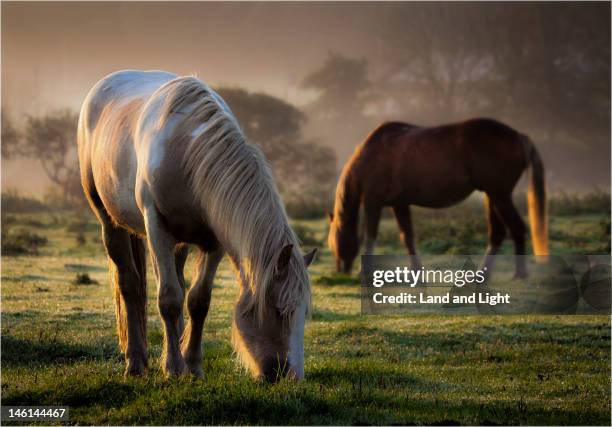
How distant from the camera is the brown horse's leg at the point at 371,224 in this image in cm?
1434

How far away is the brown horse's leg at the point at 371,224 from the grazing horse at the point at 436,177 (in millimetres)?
19

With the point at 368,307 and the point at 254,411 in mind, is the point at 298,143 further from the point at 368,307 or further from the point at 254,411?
the point at 254,411

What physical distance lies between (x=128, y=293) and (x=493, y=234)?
897 cm

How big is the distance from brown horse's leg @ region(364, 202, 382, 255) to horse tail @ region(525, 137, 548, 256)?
278 centimetres

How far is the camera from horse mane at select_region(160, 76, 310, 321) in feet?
16.2

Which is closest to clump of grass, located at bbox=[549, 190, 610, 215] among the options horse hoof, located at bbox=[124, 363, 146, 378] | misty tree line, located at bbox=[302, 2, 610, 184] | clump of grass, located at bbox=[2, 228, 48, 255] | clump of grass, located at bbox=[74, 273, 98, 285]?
clump of grass, located at bbox=[2, 228, 48, 255]

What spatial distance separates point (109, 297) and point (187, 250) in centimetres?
490

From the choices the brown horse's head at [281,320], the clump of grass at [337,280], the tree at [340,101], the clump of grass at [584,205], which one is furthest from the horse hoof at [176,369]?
the tree at [340,101]

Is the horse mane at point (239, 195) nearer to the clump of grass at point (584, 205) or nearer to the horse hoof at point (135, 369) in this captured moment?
the horse hoof at point (135, 369)

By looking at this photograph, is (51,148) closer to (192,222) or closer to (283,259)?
(192,222)

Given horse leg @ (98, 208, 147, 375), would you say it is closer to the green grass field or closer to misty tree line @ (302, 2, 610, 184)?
the green grass field

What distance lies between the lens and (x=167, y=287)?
220 inches

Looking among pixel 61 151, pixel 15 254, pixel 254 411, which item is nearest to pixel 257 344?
pixel 254 411

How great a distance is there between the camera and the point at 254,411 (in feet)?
15.2
